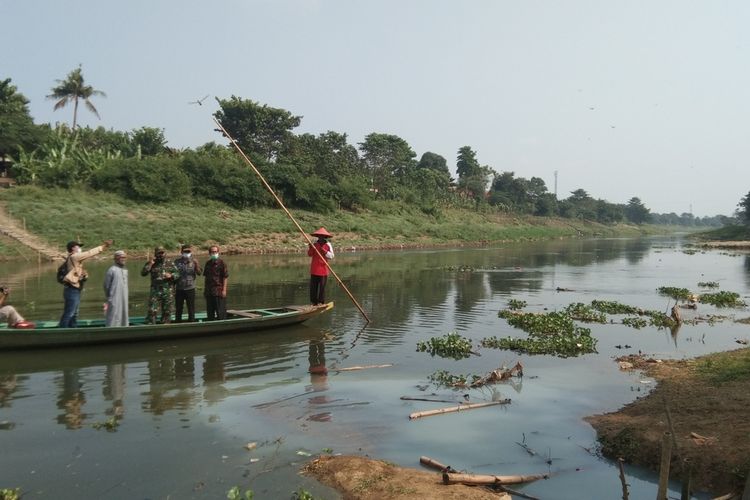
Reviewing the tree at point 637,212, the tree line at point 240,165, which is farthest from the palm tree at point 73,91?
the tree at point 637,212

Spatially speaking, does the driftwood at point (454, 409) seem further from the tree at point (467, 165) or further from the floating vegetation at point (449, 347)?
the tree at point (467, 165)

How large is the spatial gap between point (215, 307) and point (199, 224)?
30.4 meters

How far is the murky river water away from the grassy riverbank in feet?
66.4

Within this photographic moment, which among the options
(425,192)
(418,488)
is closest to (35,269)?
(418,488)

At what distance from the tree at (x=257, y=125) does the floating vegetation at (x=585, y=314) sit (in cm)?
5009

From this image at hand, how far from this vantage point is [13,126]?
4606 centimetres

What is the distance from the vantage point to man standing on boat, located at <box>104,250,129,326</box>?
36.7 ft

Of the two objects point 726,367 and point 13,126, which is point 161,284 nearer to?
point 726,367

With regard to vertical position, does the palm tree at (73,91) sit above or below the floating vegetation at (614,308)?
above

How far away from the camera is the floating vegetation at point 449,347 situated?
11797 mm

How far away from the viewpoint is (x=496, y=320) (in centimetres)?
1616

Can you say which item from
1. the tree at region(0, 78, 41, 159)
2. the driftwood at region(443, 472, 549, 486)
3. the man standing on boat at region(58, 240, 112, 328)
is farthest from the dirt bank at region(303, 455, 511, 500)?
the tree at region(0, 78, 41, 159)

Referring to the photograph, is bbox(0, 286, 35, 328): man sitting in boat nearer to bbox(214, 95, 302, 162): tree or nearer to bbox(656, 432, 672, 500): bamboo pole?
bbox(656, 432, 672, 500): bamboo pole

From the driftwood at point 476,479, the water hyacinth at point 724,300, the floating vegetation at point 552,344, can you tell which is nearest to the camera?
the driftwood at point 476,479
